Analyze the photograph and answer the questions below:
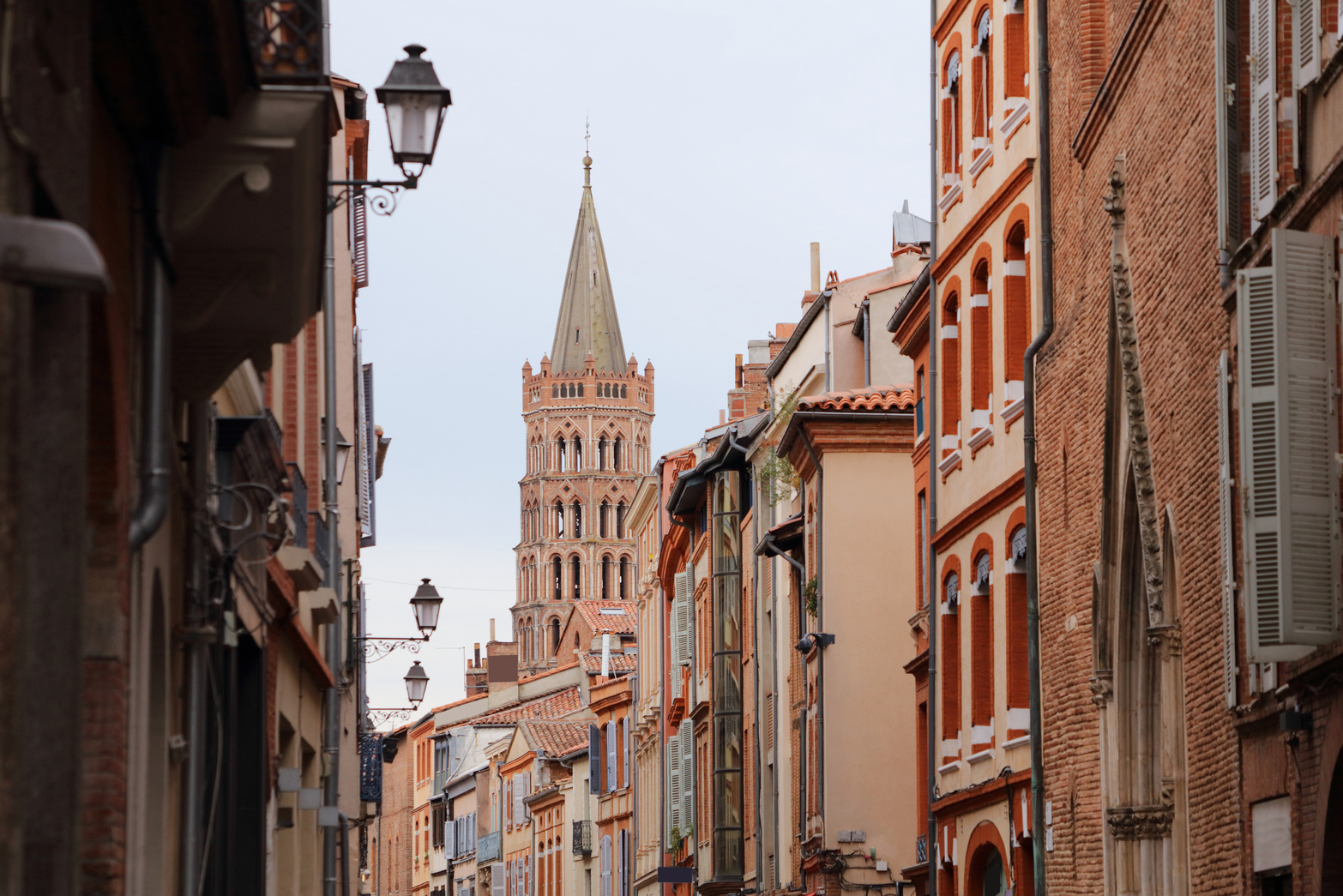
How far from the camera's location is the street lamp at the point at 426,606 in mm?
28906

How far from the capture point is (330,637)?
21938 mm

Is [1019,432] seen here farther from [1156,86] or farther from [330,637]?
[330,637]

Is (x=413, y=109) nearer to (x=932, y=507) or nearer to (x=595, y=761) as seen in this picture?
(x=932, y=507)

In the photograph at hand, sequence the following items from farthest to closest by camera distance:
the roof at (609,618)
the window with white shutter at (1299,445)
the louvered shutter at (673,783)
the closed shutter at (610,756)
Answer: the roof at (609,618)
the closed shutter at (610,756)
the louvered shutter at (673,783)
the window with white shutter at (1299,445)

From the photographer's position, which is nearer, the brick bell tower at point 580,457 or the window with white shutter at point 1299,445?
the window with white shutter at point 1299,445

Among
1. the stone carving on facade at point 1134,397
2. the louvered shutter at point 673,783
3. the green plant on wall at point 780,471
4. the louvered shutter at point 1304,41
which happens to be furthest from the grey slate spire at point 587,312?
the louvered shutter at point 1304,41

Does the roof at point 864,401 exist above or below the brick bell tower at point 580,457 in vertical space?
below

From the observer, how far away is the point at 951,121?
29.3 metres

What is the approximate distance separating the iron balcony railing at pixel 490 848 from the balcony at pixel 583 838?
52.1 feet

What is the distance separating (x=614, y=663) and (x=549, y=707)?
134 inches

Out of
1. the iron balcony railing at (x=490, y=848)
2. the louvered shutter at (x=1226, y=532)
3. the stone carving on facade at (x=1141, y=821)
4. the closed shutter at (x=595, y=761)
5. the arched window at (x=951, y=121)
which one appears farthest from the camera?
the iron balcony railing at (x=490, y=848)

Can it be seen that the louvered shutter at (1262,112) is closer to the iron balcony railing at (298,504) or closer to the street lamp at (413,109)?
the street lamp at (413,109)

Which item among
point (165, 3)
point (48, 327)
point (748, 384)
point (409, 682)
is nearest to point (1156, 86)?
point (165, 3)

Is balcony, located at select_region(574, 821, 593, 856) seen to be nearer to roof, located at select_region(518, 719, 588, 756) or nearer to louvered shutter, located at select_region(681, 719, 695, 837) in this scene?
roof, located at select_region(518, 719, 588, 756)
